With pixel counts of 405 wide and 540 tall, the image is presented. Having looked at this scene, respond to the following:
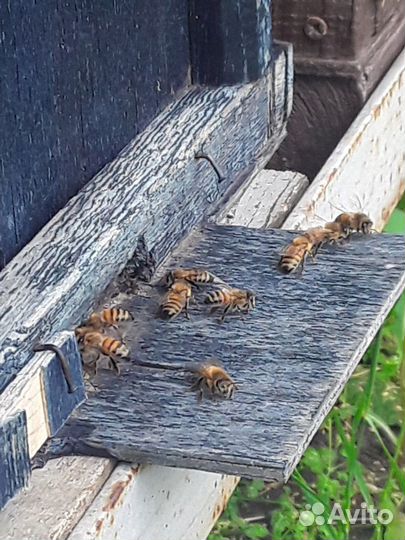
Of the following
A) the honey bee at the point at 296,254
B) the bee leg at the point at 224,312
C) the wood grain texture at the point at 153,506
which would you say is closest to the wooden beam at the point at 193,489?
the wood grain texture at the point at 153,506

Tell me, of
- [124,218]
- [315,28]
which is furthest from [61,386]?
[315,28]

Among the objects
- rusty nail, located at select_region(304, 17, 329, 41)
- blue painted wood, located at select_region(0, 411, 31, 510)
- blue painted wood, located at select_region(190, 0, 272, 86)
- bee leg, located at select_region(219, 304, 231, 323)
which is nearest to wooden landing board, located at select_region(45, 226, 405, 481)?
bee leg, located at select_region(219, 304, 231, 323)

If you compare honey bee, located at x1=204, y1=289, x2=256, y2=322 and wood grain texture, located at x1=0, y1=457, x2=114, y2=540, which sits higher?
honey bee, located at x1=204, y1=289, x2=256, y2=322

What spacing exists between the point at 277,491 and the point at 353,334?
111cm

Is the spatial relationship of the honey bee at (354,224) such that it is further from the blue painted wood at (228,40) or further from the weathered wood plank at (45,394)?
the weathered wood plank at (45,394)

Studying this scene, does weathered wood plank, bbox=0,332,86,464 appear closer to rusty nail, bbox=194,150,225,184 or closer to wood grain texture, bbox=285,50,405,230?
rusty nail, bbox=194,150,225,184

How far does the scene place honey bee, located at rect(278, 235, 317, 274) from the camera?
6.94 ft

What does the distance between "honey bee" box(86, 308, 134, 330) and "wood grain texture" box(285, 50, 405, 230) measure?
609 mm

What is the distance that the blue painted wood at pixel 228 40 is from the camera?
8.33 ft

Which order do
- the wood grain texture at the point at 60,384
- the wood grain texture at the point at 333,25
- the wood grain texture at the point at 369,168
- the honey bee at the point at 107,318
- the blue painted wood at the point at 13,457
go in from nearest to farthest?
the blue painted wood at the point at 13,457
the wood grain texture at the point at 60,384
the honey bee at the point at 107,318
the wood grain texture at the point at 369,168
the wood grain texture at the point at 333,25

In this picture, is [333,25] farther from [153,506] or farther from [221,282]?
[153,506]

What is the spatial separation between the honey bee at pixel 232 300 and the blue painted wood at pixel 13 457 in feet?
1.56

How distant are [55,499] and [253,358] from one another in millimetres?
365

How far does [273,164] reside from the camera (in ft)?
11.0
